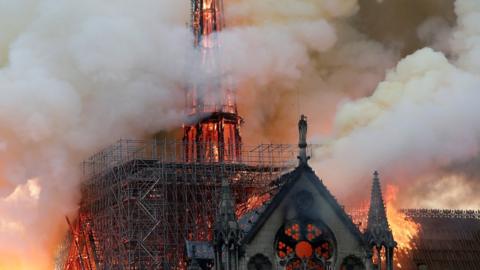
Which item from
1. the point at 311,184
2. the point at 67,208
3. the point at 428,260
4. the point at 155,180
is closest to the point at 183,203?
the point at 155,180

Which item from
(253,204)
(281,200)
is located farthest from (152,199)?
(281,200)

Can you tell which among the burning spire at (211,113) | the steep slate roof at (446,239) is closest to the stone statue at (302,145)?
the steep slate roof at (446,239)

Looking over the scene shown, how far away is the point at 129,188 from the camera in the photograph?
399ft

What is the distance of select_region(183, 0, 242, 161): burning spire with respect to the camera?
13780cm

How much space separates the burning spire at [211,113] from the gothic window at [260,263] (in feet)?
212

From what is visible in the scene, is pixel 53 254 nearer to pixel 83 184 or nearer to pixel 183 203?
pixel 83 184

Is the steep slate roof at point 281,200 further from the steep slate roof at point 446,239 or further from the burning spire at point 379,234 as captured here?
the steep slate roof at point 446,239

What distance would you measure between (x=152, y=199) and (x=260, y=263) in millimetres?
52453

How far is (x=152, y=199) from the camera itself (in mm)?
122875

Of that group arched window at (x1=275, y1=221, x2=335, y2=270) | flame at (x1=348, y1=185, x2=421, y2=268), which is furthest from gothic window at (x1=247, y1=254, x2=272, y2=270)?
flame at (x1=348, y1=185, x2=421, y2=268)

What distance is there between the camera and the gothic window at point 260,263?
7112 cm

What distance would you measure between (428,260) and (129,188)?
3092cm

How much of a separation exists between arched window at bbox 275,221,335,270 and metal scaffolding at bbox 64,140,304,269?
45.9 metres

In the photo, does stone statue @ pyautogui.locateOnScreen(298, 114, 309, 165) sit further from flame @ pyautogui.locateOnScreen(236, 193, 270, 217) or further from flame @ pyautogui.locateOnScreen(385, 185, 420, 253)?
flame @ pyautogui.locateOnScreen(385, 185, 420, 253)
